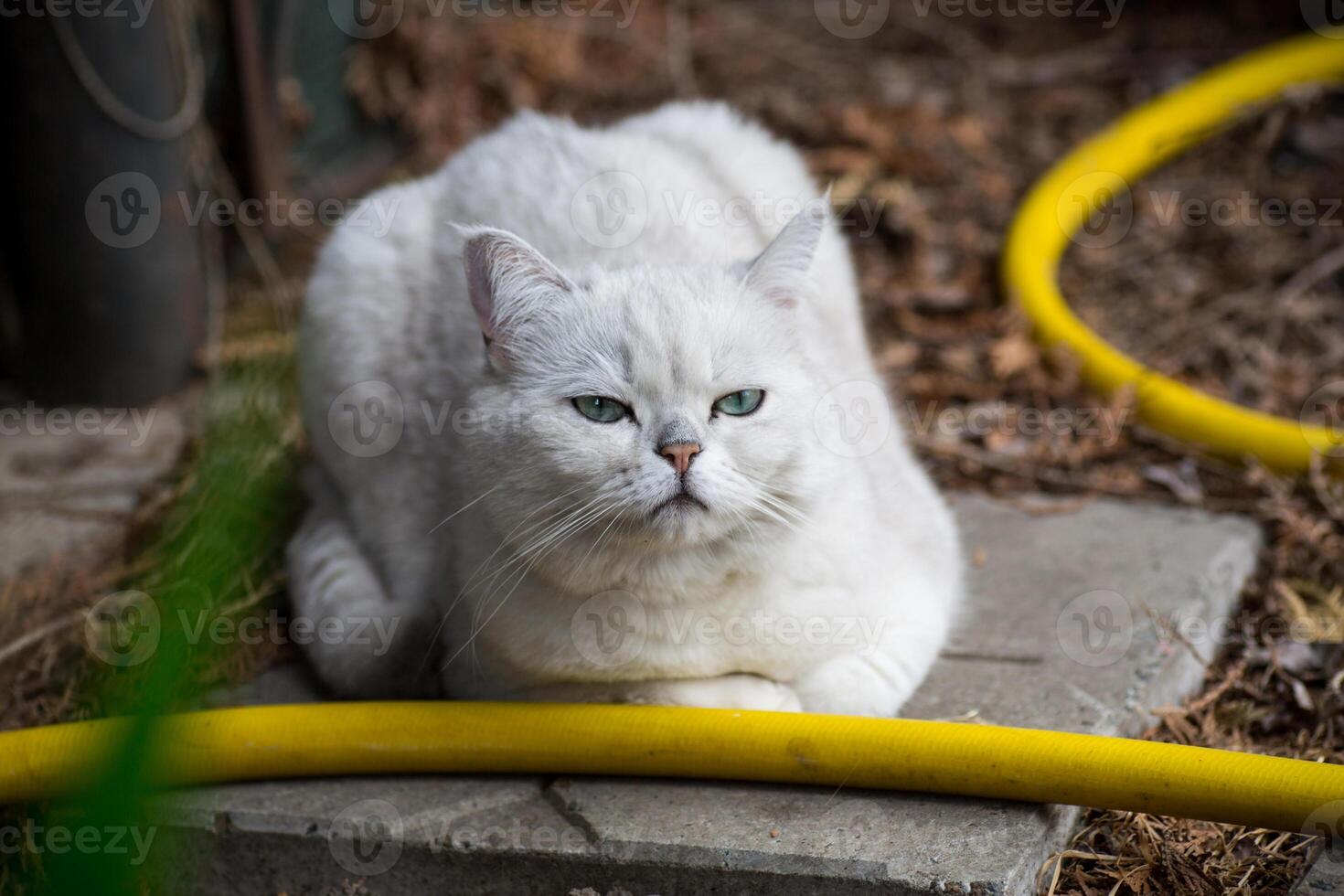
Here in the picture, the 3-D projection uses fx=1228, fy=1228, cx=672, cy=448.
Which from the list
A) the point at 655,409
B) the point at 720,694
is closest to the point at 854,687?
the point at 720,694

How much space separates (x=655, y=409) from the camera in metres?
2.17

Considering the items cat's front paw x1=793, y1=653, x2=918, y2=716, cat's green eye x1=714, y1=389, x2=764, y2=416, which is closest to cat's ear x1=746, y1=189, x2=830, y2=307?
cat's green eye x1=714, y1=389, x2=764, y2=416

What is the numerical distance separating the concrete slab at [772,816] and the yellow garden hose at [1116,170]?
1094mm

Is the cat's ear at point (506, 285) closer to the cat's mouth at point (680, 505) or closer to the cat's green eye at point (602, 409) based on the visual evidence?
the cat's green eye at point (602, 409)

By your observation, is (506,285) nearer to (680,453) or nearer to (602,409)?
(602,409)

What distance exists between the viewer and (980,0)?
6.48m

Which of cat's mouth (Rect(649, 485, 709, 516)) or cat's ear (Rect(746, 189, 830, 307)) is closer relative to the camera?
cat's mouth (Rect(649, 485, 709, 516))

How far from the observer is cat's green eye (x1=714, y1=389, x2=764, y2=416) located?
2.21 meters

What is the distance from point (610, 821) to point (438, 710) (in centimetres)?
46

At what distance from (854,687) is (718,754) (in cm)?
35

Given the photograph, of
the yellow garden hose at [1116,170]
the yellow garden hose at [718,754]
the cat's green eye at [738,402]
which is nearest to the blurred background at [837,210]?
the yellow garden hose at [1116,170]

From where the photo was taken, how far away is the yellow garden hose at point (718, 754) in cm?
204

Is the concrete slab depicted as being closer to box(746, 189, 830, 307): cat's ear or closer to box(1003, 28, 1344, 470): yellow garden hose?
box(746, 189, 830, 307): cat's ear

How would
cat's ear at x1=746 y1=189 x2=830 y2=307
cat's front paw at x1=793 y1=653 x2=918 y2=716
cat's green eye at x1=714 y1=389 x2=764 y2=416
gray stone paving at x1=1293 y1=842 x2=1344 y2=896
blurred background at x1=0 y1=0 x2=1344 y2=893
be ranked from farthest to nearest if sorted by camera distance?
blurred background at x1=0 y1=0 x2=1344 y2=893 → cat's front paw at x1=793 y1=653 x2=918 y2=716 → cat's ear at x1=746 y1=189 x2=830 y2=307 → cat's green eye at x1=714 y1=389 x2=764 y2=416 → gray stone paving at x1=1293 y1=842 x2=1344 y2=896
